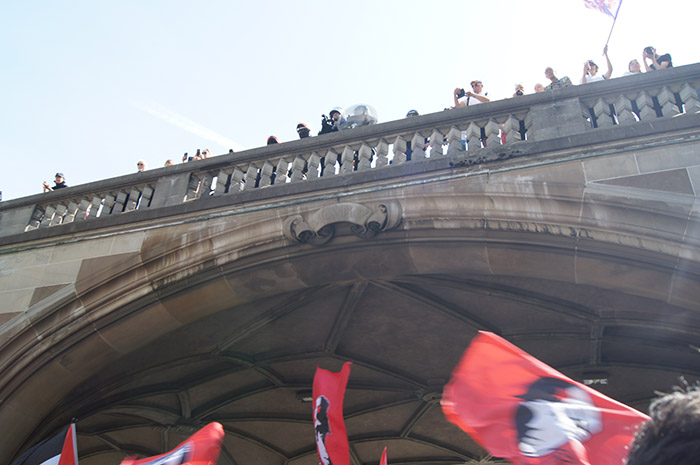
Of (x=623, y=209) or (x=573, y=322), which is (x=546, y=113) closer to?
(x=623, y=209)

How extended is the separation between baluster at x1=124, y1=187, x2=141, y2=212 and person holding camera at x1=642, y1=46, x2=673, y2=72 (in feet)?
18.9

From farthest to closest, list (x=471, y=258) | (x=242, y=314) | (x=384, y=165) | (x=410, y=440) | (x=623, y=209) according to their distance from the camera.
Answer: (x=410, y=440)
(x=242, y=314)
(x=384, y=165)
(x=471, y=258)
(x=623, y=209)

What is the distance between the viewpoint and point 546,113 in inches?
235

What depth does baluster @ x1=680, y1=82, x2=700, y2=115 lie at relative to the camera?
5.43 meters

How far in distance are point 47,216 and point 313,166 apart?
3.52 m

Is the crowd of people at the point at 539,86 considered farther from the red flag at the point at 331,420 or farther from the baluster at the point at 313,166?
the red flag at the point at 331,420

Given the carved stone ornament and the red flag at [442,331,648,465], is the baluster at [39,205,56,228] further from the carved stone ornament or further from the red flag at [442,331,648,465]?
the red flag at [442,331,648,465]

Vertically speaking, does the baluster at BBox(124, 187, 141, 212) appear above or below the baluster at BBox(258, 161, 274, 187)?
above

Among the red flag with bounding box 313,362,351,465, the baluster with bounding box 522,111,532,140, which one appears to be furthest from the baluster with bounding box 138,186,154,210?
the baluster with bounding box 522,111,532,140

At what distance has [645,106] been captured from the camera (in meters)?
5.64

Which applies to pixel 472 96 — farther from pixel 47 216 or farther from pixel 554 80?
pixel 47 216

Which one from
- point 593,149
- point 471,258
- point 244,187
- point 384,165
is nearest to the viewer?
point 593,149

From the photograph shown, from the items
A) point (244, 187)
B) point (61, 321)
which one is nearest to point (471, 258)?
point (244, 187)

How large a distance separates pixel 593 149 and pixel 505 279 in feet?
6.54
